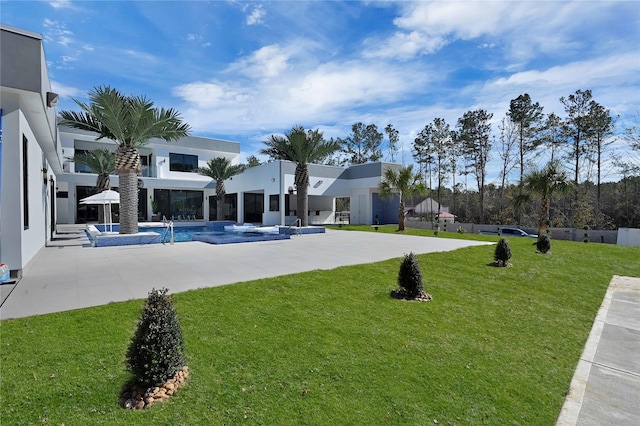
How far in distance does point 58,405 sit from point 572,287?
10107mm

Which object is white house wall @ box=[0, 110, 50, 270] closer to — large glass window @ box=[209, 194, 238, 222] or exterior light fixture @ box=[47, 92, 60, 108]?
exterior light fixture @ box=[47, 92, 60, 108]

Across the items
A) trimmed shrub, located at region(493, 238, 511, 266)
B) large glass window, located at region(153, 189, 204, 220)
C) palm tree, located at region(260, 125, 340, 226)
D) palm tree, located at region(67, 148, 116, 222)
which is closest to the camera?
trimmed shrub, located at region(493, 238, 511, 266)

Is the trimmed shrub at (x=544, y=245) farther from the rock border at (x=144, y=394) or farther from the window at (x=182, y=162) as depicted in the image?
the window at (x=182, y=162)

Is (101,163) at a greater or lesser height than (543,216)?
greater

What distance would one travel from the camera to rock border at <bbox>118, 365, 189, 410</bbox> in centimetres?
278

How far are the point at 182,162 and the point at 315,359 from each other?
30547 mm

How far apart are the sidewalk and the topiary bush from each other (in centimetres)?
379

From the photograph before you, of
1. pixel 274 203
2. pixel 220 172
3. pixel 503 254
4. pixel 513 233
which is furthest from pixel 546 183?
pixel 220 172

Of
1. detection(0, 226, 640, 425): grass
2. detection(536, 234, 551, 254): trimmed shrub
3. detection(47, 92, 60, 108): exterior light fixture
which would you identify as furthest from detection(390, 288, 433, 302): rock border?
detection(536, 234, 551, 254): trimmed shrub

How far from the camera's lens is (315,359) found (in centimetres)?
379

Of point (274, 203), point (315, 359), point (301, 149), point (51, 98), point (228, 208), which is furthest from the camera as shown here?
point (228, 208)

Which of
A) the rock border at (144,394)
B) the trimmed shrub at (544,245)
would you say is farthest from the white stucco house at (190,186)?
the trimmed shrub at (544,245)

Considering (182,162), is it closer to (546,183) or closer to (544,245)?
(546,183)

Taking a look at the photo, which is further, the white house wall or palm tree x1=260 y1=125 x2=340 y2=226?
palm tree x1=260 y1=125 x2=340 y2=226
